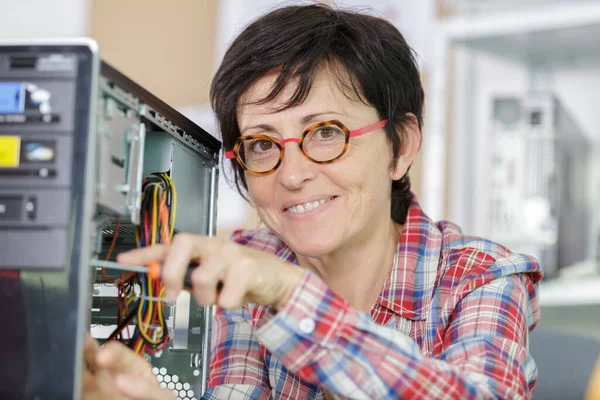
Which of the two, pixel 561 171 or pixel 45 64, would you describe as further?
pixel 561 171

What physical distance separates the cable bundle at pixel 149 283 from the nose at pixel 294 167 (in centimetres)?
25

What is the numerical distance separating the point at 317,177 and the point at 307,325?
15.6 inches

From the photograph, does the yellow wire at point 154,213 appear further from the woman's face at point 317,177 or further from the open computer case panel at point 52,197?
the woman's face at point 317,177

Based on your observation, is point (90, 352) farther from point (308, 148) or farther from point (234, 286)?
point (308, 148)

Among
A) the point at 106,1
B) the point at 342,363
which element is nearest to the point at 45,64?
the point at 342,363

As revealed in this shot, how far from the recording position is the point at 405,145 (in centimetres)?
128

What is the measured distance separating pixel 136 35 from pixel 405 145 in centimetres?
253

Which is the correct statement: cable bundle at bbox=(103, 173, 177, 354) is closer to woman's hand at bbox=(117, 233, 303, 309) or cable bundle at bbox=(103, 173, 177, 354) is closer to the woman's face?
woman's hand at bbox=(117, 233, 303, 309)

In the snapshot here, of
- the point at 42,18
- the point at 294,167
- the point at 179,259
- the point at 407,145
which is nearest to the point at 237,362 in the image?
the point at 294,167

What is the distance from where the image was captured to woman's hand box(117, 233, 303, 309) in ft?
2.31

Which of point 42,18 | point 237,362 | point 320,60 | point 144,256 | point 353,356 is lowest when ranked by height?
point 237,362

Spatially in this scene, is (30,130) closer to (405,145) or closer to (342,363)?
(342,363)

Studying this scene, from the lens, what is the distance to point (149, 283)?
2.76 ft

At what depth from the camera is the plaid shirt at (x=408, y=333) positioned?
2.56 feet
